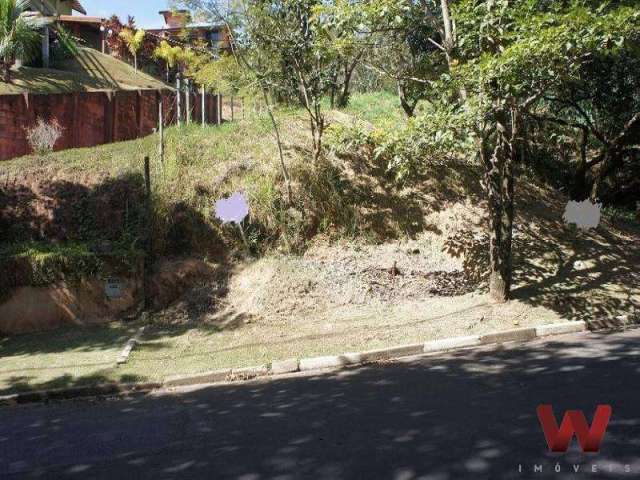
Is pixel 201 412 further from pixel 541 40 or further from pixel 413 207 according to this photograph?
pixel 413 207

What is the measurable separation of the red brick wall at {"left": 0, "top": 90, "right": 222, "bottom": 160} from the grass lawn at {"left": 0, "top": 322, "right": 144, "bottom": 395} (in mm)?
6260

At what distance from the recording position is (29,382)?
24.6ft

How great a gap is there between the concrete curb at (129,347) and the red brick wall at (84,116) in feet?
23.3

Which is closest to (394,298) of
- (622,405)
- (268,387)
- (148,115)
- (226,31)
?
(268,387)

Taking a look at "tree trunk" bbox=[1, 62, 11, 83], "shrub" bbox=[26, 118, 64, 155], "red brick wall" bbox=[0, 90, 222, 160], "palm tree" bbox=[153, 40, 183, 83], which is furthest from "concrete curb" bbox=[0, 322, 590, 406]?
"palm tree" bbox=[153, 40, 183, 83]

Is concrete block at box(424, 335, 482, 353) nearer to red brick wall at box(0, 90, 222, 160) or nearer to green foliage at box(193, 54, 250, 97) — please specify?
green foliage at box(193, 54, 250, 97)

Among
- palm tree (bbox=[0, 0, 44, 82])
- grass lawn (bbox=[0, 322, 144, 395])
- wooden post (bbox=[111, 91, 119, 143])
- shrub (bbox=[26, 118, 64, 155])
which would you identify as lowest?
grass lawn (bbox=[0, 322, 144, 395])

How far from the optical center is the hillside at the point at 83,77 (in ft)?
72.5

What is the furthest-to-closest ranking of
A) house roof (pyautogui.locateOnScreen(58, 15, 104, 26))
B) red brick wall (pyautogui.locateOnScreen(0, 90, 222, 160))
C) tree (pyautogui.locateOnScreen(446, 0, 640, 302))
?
house roof (pyautogui.locateOnScreen(58, 15, 104, 26))
red brick wall (pyautogui.locateOnScreen(0, 90, 222, 160))
tree (pyautogui.locateOnScreen(446, 0, 640, 302))

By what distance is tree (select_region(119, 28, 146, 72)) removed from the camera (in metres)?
29.5

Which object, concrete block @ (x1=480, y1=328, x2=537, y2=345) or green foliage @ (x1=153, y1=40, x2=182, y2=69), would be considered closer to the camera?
concrete block @ (x1=480, y1=328, x2=537, y2=345)

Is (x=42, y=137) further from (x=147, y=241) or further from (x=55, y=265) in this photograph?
(x=147, y=241)

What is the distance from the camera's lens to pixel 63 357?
8594 millimetres

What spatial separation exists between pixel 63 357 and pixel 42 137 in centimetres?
743
